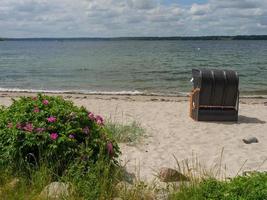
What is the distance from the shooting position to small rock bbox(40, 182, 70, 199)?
4.02 metres

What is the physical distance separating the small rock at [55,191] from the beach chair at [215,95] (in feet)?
21.9

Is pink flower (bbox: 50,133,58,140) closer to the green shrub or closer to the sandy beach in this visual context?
the green shrub

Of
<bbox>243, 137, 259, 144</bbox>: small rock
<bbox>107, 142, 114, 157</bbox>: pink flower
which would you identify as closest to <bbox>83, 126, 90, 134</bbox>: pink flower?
<bbox>107, 142, 114, 157</bbox>: pink flower

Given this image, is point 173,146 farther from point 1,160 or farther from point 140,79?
point 140,79

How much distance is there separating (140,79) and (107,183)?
21.0 meters

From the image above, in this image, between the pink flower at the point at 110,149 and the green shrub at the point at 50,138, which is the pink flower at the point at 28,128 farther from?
the pink flower at the point at 110,149

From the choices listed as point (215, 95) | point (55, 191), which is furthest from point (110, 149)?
point (215, 95)

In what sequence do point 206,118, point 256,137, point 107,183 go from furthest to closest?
point 206,118, point 256,137, point 107,183

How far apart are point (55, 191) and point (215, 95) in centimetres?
707

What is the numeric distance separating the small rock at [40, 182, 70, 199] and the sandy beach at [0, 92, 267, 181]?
154 cm

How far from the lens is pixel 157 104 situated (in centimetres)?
1374

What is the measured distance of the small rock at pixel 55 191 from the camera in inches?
158

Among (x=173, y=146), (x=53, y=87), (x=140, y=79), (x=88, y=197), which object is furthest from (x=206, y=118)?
(x=140, y=79)

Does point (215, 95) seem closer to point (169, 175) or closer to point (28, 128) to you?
point (169, 175)
